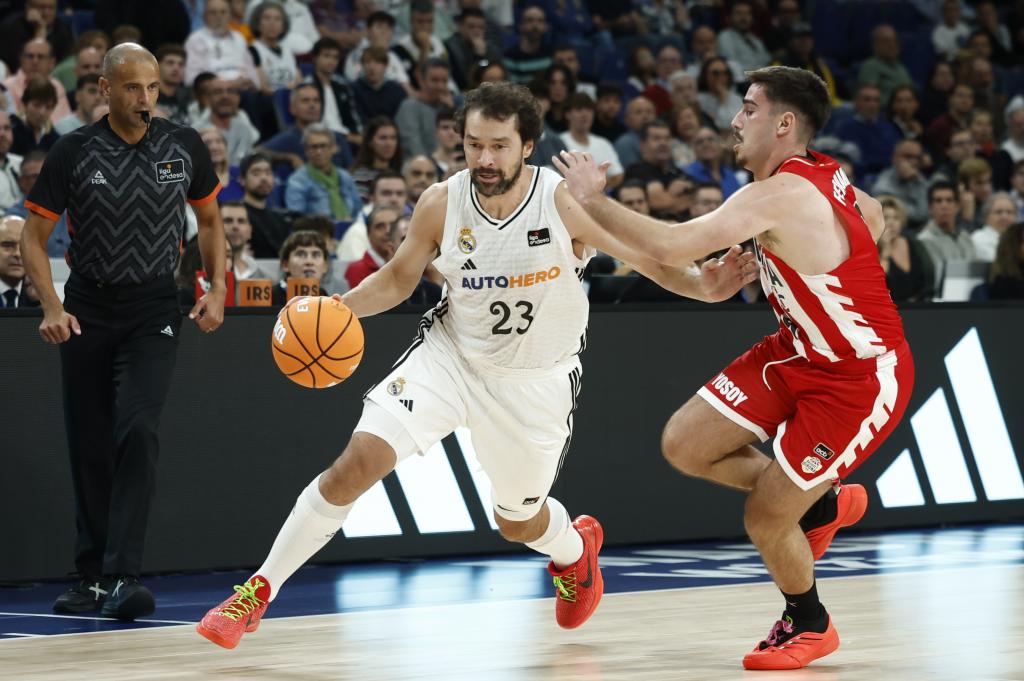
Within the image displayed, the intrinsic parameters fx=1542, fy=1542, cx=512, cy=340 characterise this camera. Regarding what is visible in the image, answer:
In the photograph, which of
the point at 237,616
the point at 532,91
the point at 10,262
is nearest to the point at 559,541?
the point at 237,616

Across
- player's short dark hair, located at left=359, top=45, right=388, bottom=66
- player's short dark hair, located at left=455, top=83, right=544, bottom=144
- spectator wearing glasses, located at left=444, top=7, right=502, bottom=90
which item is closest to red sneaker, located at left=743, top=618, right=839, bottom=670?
player's short dark hair, located at left=455, top=83, right=544, bottom=144

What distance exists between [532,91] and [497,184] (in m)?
9.01

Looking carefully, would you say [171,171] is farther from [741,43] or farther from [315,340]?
[741,43]

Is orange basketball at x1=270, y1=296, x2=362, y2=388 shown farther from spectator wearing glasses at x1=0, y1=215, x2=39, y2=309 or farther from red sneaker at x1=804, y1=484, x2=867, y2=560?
spectator wearing glasses at x1=0, y1=215, x2=39, y2=309

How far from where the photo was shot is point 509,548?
897 cm

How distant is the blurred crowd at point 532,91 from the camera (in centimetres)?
1111

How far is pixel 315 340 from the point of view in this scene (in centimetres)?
564

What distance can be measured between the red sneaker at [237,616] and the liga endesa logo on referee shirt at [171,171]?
6.89 ft

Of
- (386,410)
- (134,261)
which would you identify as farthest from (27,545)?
A: (386,410)

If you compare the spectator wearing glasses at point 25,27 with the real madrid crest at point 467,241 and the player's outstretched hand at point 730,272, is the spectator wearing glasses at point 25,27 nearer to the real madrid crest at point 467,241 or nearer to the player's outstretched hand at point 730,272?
the real madrid crest at point 467,241

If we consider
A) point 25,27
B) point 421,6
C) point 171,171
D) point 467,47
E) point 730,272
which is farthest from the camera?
point 467,47

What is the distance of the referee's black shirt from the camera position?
22.1 ft

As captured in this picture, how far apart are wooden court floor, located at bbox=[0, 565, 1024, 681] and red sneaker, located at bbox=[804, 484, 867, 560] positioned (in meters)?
0.39

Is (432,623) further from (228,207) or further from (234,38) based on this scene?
(234,38)
